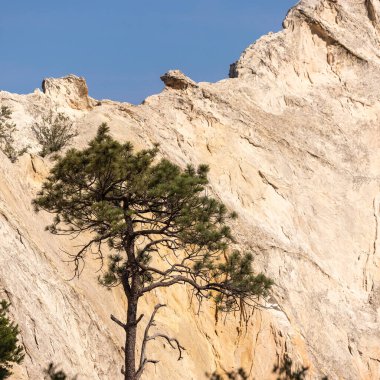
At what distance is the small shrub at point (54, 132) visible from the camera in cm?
3425

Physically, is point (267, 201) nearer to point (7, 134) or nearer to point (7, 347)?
point (7, 134)

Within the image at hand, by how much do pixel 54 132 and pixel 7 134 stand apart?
253 cm

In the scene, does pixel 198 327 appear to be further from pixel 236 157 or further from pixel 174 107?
pixel 174 107

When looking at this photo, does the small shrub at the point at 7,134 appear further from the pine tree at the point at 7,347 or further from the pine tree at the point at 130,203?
the pine tree at the point at 7,347

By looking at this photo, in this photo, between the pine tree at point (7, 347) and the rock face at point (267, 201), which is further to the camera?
the rock face at point (267, 201)

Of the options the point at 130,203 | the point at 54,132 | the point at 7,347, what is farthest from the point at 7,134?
the point at 7,347

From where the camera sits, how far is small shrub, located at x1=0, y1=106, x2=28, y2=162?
113 feet

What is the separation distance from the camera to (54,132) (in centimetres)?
3581

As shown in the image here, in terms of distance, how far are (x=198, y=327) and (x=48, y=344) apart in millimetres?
7269

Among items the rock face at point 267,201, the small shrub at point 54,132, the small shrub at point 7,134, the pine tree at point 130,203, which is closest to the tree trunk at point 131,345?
the pine tree at point 130,203

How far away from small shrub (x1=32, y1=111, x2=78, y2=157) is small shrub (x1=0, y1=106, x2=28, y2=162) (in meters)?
1.02

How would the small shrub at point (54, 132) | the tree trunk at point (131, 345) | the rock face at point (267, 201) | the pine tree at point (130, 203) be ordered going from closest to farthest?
the tree trunk at point (131, 345), the pine tree at point (130, 203), the rock face at point (267, 201), the small shrub at point (54, 132)

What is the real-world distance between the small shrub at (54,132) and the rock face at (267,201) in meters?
0.83

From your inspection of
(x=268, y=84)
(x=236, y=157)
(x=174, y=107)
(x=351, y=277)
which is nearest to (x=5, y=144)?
(x=174, y=107)
